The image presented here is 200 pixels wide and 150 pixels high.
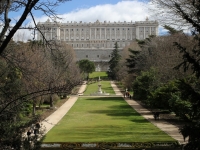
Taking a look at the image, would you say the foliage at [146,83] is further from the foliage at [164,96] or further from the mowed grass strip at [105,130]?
the mowed grass strip at [105,130]

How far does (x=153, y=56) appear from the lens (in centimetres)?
3750

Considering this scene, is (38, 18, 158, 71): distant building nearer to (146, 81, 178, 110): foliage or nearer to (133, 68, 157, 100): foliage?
(133, 68, 157, 100): foliage

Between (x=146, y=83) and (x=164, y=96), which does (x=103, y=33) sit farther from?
(x=164, y=96)

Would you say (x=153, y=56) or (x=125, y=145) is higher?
(x=153, y=56)

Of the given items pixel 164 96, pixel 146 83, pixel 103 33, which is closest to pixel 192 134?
pixel 164 96

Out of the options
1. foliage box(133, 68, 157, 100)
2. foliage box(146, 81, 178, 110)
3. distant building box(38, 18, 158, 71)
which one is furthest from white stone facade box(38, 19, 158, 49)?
foliage box(146, 81, 178, 110)

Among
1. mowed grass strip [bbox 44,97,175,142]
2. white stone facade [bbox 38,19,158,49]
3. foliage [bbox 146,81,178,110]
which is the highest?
white stone facade [bbox 38,19,158,49]

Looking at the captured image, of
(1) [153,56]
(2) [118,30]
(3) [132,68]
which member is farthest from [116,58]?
(2) [118,30]

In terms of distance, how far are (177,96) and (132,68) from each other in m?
23.9

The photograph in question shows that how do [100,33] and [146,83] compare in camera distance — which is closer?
[146,83]

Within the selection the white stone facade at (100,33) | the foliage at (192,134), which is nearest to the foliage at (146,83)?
the foliage at (192,134)

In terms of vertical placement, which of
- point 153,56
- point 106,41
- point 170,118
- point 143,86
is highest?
point 106,41

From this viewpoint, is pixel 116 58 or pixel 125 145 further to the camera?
pixel 116 58

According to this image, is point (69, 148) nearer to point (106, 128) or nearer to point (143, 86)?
point (106, 128)
